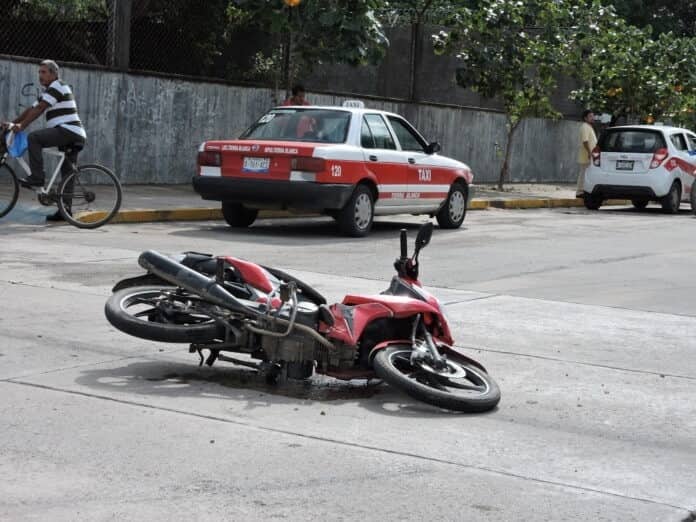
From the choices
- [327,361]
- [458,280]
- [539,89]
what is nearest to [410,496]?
[327,361]

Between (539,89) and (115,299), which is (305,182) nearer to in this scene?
(115,299)

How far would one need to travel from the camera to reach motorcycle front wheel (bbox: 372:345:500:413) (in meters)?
6.10

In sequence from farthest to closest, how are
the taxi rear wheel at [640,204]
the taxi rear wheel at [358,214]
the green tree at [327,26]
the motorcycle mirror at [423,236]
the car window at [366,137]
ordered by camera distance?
1. the taxi rear wheel at [640,204]
2. the green tree at [327,26]
3. the car window at [366,137]
4. the taxi rear wheel at [358,214]
5. the motorcycle mirror at [423,236]

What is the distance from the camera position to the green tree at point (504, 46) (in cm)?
2483

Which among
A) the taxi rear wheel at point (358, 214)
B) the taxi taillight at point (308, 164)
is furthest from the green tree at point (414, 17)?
the taxi taillight at point (308, 164)

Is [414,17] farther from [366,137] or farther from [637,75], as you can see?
[366,137]

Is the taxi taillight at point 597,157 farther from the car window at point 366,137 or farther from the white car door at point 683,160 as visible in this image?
the car window at point 366,137

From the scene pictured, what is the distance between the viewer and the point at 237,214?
15703mm

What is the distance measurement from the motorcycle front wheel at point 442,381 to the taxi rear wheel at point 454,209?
1047cm

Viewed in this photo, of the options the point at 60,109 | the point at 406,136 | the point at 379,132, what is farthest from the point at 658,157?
the point at 60,109

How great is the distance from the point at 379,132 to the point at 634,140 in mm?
9141

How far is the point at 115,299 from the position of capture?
266 inches

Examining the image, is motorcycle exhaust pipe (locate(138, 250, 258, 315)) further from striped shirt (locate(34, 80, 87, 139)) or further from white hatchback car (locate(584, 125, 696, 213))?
white hatchback car (locate(584, 125, 696, 213))

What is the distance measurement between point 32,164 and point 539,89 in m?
14.4
